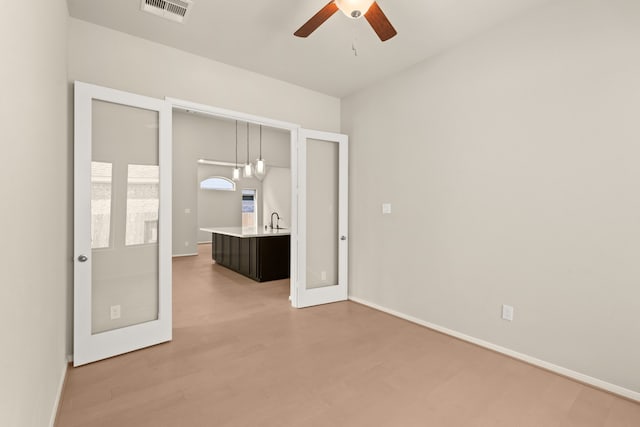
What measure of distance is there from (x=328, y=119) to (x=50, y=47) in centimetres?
324

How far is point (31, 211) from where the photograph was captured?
4.58 feet

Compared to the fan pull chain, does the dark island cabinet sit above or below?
below

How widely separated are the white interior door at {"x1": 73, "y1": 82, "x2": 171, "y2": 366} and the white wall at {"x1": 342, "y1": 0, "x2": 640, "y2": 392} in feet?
8.59

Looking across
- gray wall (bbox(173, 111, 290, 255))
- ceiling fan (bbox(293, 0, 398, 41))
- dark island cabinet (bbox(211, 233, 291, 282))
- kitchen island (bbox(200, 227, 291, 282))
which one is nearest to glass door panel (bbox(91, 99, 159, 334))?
ceiling fan (bbox(293, 0, 398, 41))

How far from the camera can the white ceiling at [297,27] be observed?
2600 mm

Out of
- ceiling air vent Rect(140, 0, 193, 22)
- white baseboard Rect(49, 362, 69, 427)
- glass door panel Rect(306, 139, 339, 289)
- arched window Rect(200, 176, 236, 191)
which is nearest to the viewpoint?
white baseboard Rect(49, 362, 69, 427)

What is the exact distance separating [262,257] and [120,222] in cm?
287

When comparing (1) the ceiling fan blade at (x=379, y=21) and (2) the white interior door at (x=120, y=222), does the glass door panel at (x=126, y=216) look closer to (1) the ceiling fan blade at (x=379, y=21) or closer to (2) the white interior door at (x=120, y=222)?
(2) the white interior door at (x=120, y=222)

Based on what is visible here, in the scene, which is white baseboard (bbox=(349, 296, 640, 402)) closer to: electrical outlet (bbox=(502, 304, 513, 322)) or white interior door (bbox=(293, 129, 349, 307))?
electrical outlet (bbox=(502, 304, 513, 322))

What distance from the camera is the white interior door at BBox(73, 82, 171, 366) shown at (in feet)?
8.50

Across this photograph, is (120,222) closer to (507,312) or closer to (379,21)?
(379,21)

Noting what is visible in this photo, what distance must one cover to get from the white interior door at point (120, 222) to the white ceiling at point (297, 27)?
2.20 ft

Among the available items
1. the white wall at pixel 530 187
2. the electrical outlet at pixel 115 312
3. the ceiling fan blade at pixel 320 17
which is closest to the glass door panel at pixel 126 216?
the electrical outlet at pixel 115 312

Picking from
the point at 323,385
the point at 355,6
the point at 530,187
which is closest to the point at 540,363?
the point at 530,187
